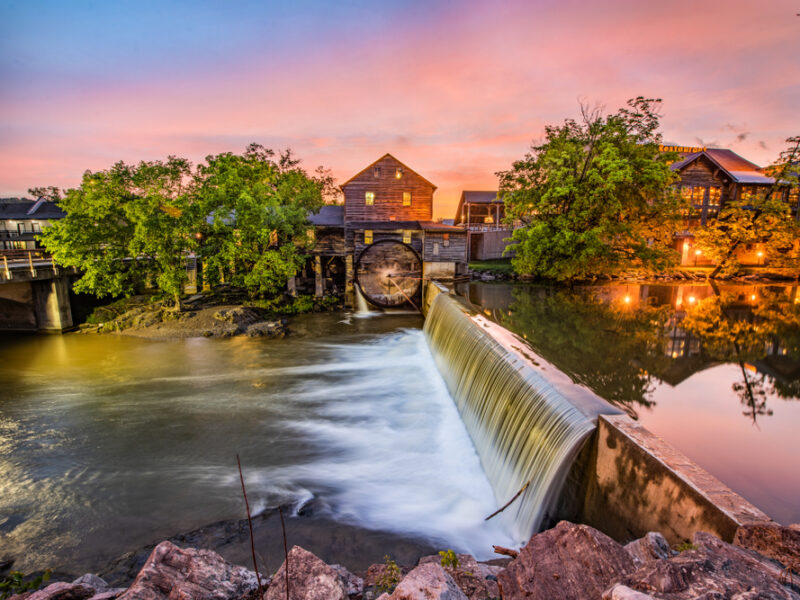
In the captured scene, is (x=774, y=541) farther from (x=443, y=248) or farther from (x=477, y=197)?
(x=477, y=197)

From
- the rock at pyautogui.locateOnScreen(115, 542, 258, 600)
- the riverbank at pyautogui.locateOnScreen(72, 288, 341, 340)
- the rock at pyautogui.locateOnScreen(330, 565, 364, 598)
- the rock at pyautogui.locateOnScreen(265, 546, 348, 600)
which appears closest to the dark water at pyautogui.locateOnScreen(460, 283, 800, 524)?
the rock at pyautogui.locateOnScreen(330, 565, 364, 598)

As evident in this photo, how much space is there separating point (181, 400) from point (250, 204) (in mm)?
11039

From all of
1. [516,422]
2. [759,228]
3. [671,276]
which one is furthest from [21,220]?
[759,228]

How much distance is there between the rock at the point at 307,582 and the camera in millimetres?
3066

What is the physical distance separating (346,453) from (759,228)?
33.8m

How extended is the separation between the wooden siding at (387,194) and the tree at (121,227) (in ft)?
35.8

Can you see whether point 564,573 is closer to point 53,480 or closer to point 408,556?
point 408,556

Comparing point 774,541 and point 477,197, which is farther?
point 477,197

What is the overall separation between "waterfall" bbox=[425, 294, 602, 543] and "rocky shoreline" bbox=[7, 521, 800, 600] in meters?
1.78

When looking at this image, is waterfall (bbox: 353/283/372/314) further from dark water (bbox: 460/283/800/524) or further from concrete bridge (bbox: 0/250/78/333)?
concrete bridge (bbox: 0/250/78/333)

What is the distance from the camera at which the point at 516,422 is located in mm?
6695

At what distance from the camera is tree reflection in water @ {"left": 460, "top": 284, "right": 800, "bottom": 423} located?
9.13 meters

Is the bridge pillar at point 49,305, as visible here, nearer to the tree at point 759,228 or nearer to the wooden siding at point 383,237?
the wooden siding at point 383,237

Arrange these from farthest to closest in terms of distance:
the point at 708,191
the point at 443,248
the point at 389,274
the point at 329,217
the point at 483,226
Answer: the point at 483,226 < the point at 708,191 < the point at 329,217 < the point at 443,248 < the point at 389,274
